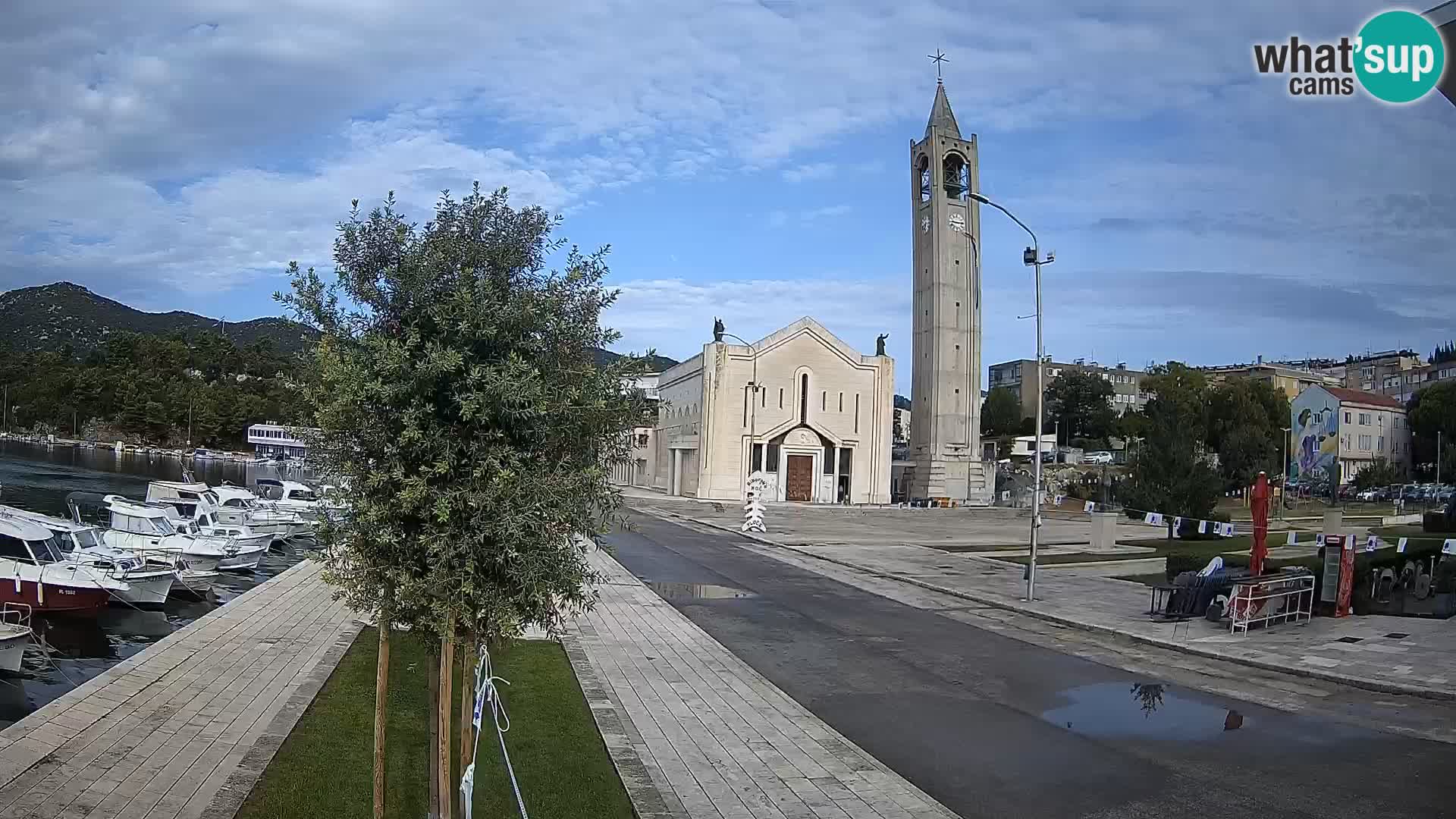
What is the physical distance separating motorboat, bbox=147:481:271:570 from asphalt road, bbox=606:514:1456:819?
711 inches

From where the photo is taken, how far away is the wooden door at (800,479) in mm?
76062

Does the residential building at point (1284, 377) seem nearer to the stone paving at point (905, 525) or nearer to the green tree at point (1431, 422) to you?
the green tree at point (1431, 422)

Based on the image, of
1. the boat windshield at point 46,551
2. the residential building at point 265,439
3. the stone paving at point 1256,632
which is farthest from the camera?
the residential building at point 265,439

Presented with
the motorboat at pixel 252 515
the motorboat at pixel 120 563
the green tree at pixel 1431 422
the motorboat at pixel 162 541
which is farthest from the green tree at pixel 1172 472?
the green tree at pixel 1431 422

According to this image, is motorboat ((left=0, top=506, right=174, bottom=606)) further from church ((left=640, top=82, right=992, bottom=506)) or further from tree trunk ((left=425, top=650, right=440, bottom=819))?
church ((left=640, top=82, right=992, bottom=506))

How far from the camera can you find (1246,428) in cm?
7056

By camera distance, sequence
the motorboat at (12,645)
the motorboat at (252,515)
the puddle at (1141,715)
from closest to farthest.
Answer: the puddle at (1141,715), the motorboat at (12,645), the motorboat at (252,515)

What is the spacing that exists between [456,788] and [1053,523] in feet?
176

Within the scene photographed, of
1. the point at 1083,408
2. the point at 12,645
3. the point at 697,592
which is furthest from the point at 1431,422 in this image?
the point at 12,645

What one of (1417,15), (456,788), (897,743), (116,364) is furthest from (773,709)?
(116,364)

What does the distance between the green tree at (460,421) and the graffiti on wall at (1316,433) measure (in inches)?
2602

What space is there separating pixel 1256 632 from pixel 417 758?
15524mm

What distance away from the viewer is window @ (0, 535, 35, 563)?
831 inches

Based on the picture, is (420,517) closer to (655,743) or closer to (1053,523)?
(655,743)
